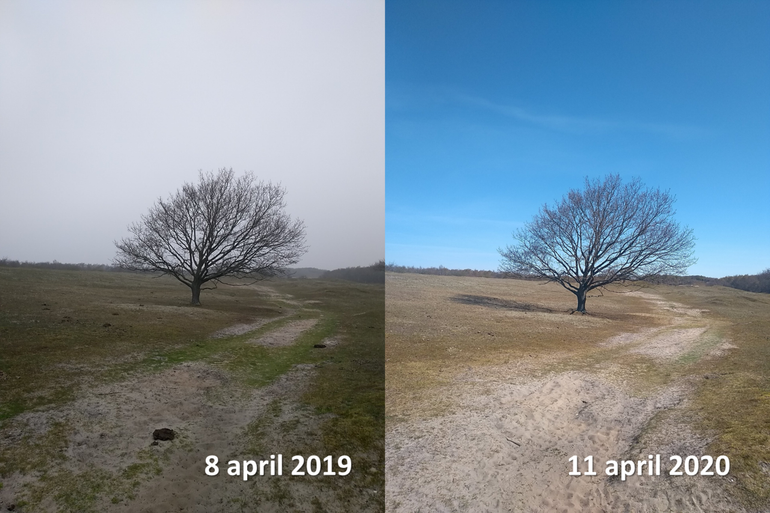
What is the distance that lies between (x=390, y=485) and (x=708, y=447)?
22.9 ft

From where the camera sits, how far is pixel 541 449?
9266mm

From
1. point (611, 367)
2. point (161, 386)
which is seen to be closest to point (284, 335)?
point (161, 386)

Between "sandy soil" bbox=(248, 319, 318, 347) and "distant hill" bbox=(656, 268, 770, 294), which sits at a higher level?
"distant hill" bbox=(656, 268, 770, 294)

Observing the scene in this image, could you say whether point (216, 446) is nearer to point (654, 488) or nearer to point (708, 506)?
point (654, 488)

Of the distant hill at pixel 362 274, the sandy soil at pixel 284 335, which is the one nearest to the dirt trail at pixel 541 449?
the sandy soil at pixel 284 335

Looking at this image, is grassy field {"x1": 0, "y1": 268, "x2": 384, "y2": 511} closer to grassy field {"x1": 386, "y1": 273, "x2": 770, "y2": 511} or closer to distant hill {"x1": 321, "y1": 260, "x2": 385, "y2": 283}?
grassy field {"x1": 386, "y1": 273, "x2": 770, "y2": 511}

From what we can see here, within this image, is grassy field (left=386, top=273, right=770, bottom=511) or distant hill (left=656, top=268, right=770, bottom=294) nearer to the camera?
grassy field (left=386, top=273, right=770, bottom=511)

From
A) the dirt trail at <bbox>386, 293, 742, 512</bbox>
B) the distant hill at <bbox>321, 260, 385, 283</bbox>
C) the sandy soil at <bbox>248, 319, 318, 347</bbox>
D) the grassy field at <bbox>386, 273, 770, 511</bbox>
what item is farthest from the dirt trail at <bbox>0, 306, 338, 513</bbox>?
the distant hill at <bbox>321, 260, 385, 283</bbox>

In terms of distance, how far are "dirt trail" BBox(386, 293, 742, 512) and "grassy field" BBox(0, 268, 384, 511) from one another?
42.1 inches

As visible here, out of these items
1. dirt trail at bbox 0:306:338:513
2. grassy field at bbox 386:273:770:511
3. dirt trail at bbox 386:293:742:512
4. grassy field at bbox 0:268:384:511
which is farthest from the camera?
grassy field at bbox 386:273:770:511

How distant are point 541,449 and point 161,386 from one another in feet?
35.7

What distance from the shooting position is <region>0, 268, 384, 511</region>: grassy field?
701 centimetres

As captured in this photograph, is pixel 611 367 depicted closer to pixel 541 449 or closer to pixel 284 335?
pixel 541 449

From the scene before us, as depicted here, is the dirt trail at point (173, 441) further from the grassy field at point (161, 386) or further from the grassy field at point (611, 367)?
the grassy field at point (611, 367)
